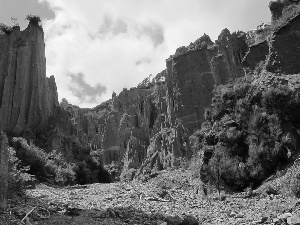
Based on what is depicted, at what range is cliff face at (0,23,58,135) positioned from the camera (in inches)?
2185

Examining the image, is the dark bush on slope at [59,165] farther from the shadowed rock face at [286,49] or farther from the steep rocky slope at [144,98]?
the shadowed rock face at [286,49]

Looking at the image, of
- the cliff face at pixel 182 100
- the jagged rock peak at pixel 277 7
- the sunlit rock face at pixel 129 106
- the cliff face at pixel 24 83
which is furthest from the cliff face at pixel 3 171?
the cliff face at pixel 24 83

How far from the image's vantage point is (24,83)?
58.5 metres

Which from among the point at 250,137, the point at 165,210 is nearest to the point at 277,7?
the point at 250,137

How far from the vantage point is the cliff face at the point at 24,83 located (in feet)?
182

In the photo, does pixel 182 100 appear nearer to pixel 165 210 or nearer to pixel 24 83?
pixel 24 83

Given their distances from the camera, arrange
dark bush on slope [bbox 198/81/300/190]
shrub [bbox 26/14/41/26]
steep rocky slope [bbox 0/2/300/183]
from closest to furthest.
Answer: dark bush on slope [bbox 198/81/300/190] → steep rocky slope [bbox 0/2/300/183] → shrub [bbox 26/14/41/26]

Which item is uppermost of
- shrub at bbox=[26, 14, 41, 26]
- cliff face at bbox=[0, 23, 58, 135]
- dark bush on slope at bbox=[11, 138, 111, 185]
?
shrub at bbox=[26, 14, 41, 26]

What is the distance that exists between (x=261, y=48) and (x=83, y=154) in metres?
32.6

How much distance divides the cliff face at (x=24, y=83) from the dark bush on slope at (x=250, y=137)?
1365 inches

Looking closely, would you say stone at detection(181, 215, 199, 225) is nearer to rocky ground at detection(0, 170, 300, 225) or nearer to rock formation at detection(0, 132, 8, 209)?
rocky ground at detection(0, 170, 300, 225)

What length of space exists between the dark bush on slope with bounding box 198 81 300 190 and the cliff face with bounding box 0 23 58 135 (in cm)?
3467

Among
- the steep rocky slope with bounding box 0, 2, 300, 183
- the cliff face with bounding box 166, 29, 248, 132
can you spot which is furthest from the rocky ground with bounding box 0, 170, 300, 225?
the cliff face with bounding box 166, 29, 248, 132

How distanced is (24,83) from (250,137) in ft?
139
